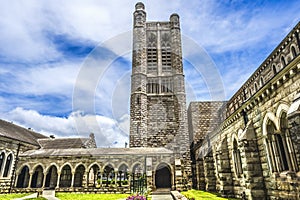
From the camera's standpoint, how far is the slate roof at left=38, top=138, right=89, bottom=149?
2638cm

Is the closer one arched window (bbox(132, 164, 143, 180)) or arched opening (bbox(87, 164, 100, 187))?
arched window (bbox(132, 164, 143, 180))

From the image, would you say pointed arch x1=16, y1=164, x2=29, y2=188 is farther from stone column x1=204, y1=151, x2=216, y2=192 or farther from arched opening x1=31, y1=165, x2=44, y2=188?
stone column x1=204, y1=151, x2=216, y2=192

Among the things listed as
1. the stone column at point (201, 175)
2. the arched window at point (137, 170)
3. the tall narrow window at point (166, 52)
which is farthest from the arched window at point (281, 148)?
the tall narrow window at point (166, 52)

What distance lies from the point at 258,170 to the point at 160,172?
15597mm

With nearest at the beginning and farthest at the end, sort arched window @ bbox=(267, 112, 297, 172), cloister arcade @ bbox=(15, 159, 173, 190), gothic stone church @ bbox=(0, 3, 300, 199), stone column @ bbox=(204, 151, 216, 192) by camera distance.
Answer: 1. arched window @ bbox=(267, 112, 297, 172)
2. gothic stone church @ bbox=(0, 3, 300, 199)
3. stone column @ bbox=(204, 151, 216, 192)
4. cloister arcade @ bbox=(15, 159, 173, 190)

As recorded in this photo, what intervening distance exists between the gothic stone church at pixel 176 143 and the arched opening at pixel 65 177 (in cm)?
11

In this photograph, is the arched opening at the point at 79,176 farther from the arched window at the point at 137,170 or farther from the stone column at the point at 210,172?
the stone column at the point at 210,172

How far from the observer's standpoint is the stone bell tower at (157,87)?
26.1 metres

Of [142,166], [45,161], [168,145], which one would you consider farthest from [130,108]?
[45,161]

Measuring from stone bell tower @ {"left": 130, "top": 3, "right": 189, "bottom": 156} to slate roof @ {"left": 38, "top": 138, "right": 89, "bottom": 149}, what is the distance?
7.32 metres

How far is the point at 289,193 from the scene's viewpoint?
7.30 m

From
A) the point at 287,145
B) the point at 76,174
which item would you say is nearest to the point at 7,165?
the point at 76,174

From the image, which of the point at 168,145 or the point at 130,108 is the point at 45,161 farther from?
the point at 168,145

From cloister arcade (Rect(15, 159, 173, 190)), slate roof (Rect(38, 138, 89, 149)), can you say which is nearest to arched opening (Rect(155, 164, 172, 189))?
cloister arcade (Rect(15, 159, 173, 190))
